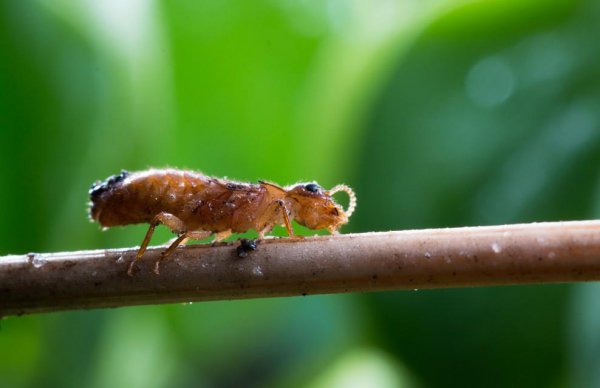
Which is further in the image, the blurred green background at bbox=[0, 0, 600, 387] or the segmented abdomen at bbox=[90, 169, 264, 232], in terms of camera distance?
the blurred green background at bbox=[0, 0, 600, 387]

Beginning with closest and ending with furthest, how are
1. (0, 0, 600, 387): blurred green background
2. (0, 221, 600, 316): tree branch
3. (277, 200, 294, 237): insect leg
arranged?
(0, 221, 600, 316): tree branch, (277, 200, 294, 237): insect leg, (0, 0, 600, 387): blurred green background

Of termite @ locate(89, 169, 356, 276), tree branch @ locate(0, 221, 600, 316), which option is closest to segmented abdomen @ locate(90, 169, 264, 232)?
termite @ locate(89, 169, 356, 276)

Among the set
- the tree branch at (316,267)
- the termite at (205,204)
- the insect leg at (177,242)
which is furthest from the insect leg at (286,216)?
the tree branch at (316,267)

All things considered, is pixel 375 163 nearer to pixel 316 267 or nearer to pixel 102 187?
pixel 102 187

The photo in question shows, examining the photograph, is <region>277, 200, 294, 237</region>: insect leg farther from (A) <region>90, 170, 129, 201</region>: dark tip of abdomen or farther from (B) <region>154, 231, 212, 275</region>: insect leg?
(A) <region>90, 170, 129, 201</region>: dark tip of abdomen

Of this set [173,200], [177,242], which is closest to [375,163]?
[173,200]

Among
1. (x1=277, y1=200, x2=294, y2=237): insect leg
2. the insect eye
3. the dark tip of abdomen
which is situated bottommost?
the dark tip of abdomen

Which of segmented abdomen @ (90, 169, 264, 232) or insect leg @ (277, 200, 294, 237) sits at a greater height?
insect leg @ (277, 200, 294, 237)

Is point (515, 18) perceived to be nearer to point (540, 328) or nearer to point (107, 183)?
point (540, 328)

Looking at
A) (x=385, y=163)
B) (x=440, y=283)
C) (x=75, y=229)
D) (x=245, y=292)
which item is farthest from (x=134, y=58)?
(x=440, y=283)
